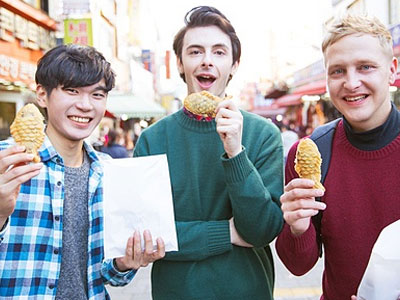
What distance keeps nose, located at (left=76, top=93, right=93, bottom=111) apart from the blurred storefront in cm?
947

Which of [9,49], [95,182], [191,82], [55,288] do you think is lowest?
[55,288]

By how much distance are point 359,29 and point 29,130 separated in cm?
144

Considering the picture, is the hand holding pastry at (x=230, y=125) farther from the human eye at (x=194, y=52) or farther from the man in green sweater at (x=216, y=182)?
the human eye at (x=194, y=52)

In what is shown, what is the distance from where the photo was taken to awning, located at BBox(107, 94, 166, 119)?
16.8 metres

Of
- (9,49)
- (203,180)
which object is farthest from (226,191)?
(9,49)

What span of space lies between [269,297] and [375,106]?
1024 mm

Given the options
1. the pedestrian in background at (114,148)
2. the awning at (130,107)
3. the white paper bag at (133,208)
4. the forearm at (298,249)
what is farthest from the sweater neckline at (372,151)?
the awning at (130,107)

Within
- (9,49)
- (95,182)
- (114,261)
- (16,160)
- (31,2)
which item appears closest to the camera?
(16,160)

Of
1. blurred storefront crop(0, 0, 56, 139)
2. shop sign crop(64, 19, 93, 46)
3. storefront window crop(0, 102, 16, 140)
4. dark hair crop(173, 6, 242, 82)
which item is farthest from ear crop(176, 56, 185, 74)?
shop sign crop(64, 19, 93, 46)

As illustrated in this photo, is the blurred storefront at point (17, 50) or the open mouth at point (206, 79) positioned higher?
the blurred storefront at point (17, 50)

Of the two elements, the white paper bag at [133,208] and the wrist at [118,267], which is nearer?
the white paper bag at [133,208]

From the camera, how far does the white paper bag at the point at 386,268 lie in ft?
4.91

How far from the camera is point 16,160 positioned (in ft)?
5.23

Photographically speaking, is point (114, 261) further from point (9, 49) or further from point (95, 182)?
point (9, 49)
